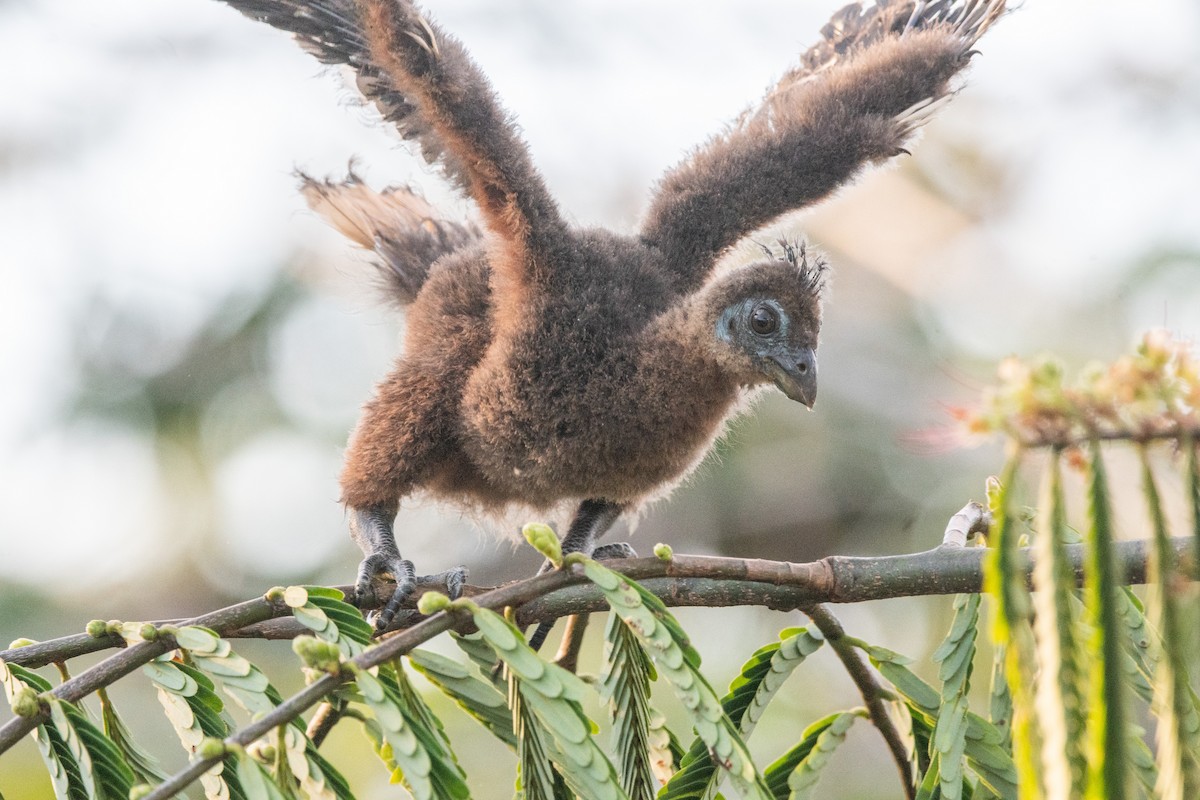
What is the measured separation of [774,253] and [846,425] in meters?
5.03

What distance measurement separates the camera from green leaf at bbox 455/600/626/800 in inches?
63.4

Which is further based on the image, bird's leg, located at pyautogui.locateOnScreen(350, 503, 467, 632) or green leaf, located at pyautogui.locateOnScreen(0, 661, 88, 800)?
bird's leg, located at pyautogui.locateOnScreen(350, 503, 467, 632)

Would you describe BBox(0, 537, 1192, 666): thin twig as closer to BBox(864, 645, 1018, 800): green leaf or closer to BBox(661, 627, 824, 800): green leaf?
BBox(661, 627, 824, 800): green leaf

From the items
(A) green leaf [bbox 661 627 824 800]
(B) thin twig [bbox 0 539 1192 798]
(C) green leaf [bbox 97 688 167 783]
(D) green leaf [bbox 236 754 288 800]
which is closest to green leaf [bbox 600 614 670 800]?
(B) thin twig [bbox 0 539 1192 798]

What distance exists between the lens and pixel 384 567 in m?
3.16

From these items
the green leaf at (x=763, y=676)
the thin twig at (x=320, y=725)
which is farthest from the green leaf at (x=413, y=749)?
the green leaf at (x=763, y=676)

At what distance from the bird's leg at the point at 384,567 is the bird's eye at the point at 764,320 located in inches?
47.7

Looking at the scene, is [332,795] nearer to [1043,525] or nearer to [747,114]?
[1043,525]

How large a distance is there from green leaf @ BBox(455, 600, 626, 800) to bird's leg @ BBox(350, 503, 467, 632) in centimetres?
98

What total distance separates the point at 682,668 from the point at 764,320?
1939 mm

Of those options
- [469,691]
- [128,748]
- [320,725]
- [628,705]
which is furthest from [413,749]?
[320,725]

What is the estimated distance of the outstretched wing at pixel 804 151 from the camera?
3816mm

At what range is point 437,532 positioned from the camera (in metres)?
7.86

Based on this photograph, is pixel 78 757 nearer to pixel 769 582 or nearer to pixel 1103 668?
pixel 769 582
